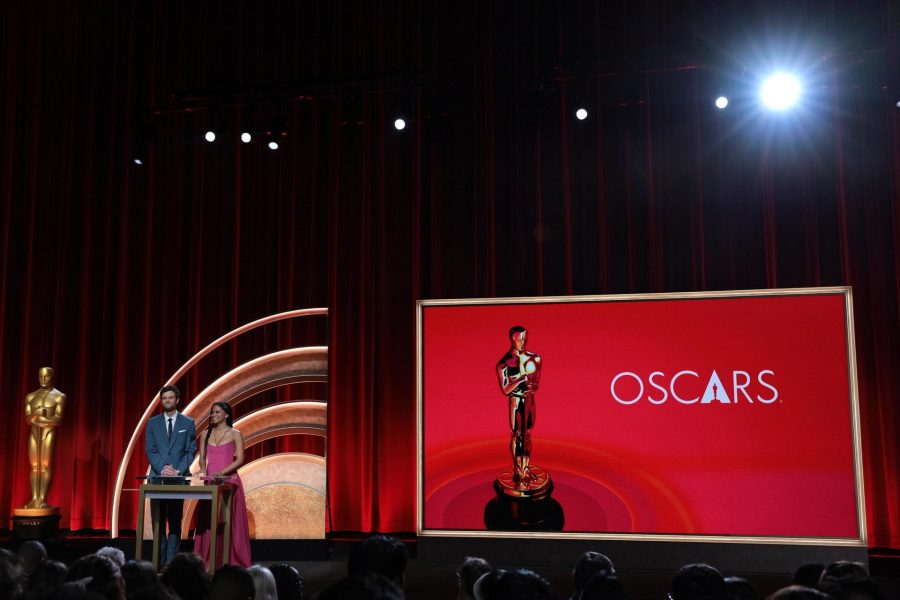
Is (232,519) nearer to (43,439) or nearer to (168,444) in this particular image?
(168,444)

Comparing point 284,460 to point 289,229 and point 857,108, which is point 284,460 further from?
point 857,108

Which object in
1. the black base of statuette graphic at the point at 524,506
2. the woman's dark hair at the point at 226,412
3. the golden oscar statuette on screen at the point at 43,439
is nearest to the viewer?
the woman's dark hair at the point at 226,412

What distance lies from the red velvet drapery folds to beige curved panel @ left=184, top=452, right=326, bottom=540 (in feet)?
2.15

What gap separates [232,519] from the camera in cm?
561

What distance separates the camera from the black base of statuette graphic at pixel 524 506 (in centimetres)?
635

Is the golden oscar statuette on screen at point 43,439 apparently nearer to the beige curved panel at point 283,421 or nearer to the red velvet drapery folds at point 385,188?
the red velvet drapery folds at point 385,188

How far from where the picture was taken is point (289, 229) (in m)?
8.08

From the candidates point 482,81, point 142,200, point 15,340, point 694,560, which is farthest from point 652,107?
point 15,340

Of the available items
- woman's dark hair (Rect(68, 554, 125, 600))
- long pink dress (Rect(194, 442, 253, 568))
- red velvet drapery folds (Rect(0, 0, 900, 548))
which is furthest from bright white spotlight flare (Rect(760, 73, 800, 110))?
woman's dark hair (Rect(68, 554, 125, 600))

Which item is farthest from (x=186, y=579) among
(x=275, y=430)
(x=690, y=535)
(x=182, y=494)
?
(x=275, y=430)

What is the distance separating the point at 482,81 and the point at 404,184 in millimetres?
1194

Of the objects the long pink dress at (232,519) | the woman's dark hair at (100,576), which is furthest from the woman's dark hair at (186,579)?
the long pink dress at (232,519)

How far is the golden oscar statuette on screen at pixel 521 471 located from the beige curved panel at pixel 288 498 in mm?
1432

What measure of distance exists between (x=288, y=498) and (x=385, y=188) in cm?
290
